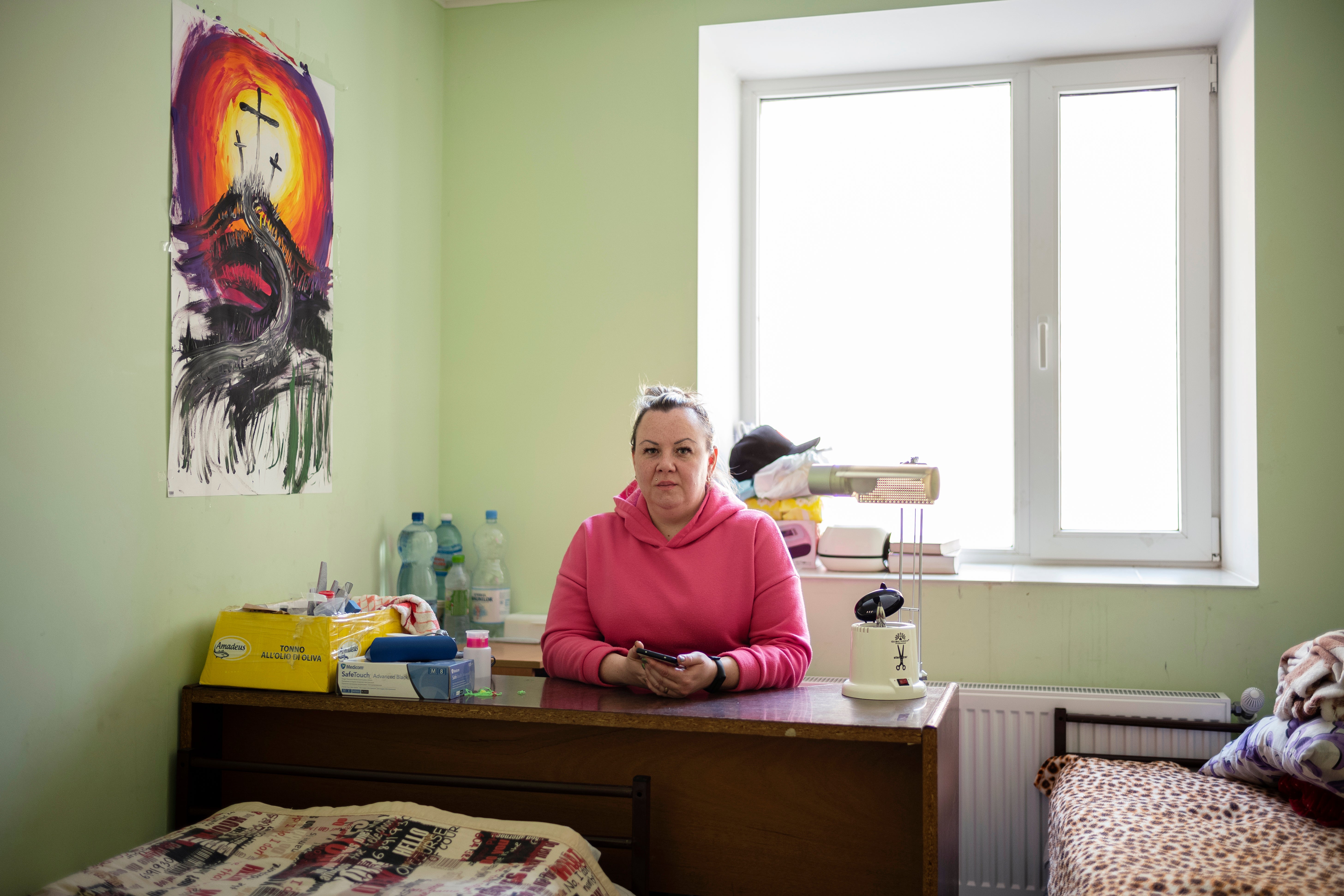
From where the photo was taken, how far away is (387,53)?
2742 millimetres

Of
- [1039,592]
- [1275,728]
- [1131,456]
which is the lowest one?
[1275,728]

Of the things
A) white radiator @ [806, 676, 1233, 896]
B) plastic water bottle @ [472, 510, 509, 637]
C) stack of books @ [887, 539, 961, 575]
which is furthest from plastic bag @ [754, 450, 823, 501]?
plastic water bottle @ [472, 510, 509, 637]

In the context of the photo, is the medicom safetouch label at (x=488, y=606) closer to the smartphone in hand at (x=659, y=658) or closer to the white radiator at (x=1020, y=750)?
the smartphone in hand at (x=659, y=658)

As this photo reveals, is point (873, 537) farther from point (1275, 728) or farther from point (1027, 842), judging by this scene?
point (1275, 728)

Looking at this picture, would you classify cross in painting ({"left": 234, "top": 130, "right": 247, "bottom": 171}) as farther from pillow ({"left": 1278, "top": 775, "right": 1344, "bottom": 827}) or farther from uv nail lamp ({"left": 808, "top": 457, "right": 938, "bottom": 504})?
pillow ({"left": 1278, "top": 775, "right": 1344, "bottom": 827})

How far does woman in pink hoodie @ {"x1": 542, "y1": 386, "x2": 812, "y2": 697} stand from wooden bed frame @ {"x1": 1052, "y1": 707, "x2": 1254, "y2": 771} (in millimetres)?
895

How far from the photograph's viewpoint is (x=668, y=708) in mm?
1760

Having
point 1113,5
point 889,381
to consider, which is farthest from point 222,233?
point 1113,5

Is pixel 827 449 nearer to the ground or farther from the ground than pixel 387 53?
nearer to the ground

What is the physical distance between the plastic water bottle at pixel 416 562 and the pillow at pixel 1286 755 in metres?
2.02

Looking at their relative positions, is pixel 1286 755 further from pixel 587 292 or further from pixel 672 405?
pixel 587 292

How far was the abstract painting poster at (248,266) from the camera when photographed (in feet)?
6.44

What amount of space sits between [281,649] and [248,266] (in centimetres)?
82

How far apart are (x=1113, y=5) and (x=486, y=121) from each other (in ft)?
5.99
